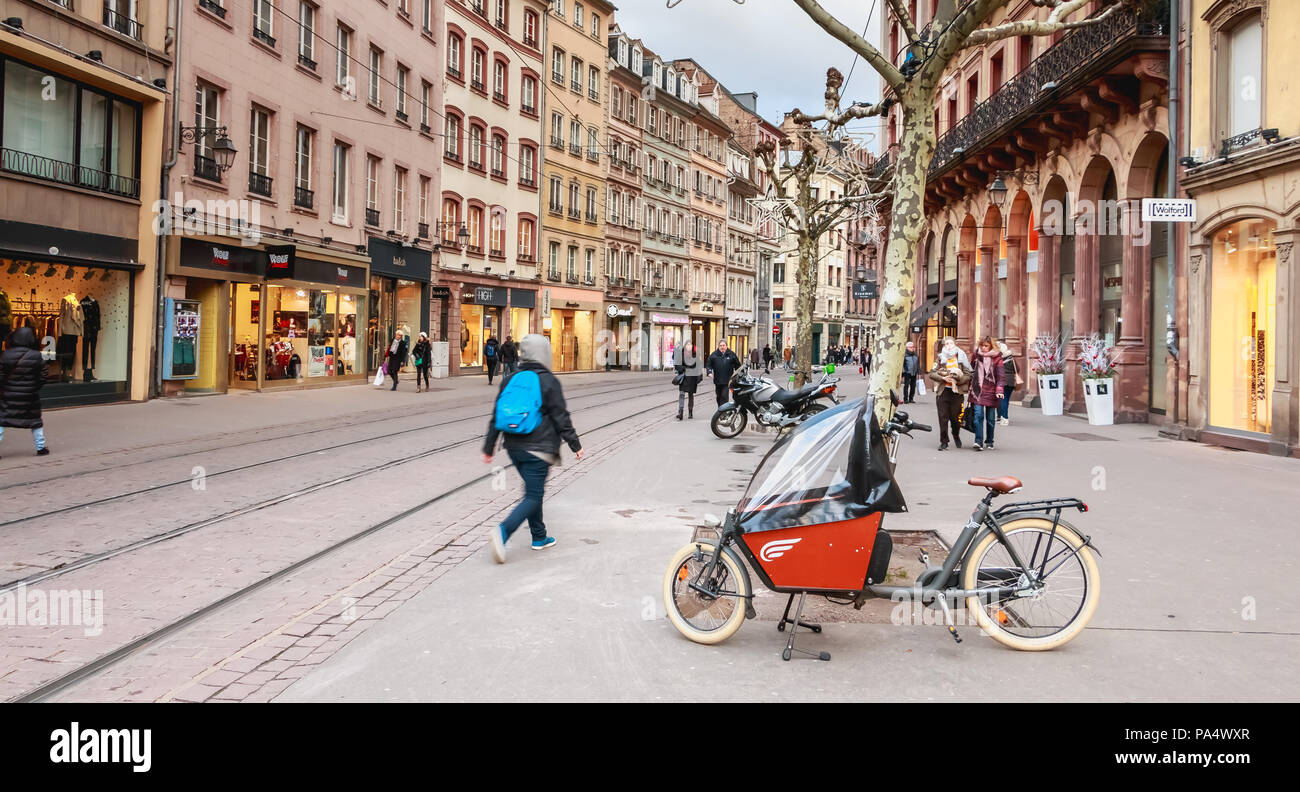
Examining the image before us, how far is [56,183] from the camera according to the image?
18547 millimetres

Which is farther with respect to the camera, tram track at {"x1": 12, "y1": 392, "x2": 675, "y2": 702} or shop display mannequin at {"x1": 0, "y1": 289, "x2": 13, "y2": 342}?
shop display mannequin at {"x1": 0, "y1": 289, "x2": 13, "y2": 342}

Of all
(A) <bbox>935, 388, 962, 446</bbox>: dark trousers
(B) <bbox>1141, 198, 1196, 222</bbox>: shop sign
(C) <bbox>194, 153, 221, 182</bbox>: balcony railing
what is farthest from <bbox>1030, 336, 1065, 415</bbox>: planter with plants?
(C) <bbox>194, 153, 221, 182</bbox>: balcony railing

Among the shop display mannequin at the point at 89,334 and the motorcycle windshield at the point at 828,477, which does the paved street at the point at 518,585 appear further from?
the shop display mannequin at the point at 89,334

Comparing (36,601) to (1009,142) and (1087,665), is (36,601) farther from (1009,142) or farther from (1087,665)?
(1009,142)

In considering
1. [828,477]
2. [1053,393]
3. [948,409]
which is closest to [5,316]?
[948,409]

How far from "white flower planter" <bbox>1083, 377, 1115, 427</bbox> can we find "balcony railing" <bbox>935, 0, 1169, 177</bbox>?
5.97 m

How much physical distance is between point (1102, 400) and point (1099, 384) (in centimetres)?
32

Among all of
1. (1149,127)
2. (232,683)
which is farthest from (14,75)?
(1149,127)

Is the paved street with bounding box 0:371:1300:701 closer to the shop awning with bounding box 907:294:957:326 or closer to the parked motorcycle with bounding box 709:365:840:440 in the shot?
the parked motorcycle with bounding box 709:365:840:440

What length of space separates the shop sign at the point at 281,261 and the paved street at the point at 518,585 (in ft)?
38.6

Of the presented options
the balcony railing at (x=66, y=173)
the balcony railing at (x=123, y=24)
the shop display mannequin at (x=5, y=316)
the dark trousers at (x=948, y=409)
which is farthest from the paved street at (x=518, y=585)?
the balcony railing at (x=123, y=24)

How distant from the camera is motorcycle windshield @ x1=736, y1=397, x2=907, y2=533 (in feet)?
16.6

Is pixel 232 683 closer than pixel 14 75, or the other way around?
pixel 232 683
